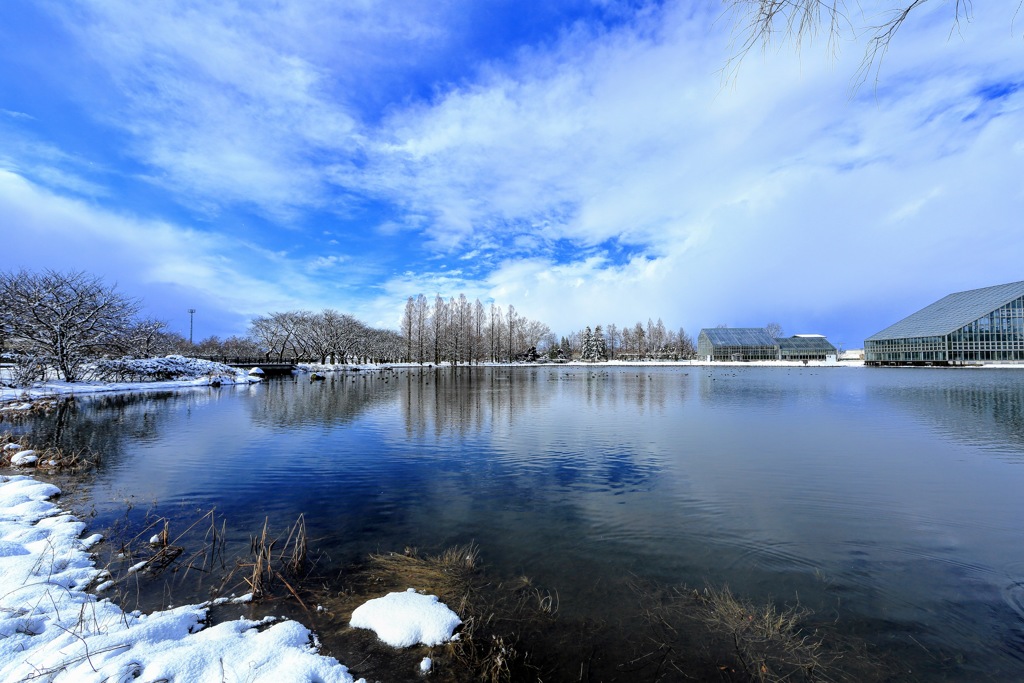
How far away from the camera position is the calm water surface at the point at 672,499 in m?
5.26

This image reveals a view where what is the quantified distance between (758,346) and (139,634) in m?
122

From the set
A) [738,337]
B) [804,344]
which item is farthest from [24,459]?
[804,344]

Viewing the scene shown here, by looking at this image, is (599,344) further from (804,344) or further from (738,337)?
(804,344)

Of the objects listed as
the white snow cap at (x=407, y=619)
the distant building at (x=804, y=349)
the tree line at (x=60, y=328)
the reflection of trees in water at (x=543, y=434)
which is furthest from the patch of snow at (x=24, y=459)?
the distant building at (x=804, y=349)

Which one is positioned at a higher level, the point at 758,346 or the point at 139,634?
the point at 758,346

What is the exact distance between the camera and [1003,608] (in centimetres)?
498

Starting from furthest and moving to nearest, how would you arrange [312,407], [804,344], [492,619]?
[804,344] < [312,407] < [492,619]

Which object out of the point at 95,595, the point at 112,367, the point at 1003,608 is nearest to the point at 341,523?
the point at 95,595

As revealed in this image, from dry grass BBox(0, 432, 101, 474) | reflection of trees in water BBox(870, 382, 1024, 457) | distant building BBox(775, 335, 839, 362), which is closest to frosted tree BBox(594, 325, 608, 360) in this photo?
distant building BBox(775, 335, 839, 362)

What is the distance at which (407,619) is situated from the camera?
4398 mm

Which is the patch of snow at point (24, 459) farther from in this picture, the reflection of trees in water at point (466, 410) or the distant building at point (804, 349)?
the distant building at point (804, 349)

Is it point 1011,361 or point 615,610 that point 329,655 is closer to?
point 615,610

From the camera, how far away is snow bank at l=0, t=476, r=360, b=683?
3311 mm

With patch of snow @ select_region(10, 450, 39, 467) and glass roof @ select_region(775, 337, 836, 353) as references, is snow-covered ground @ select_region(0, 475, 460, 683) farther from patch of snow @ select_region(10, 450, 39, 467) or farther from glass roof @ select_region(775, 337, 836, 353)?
glass roof @ select_region(775, 337, 836, 353)
